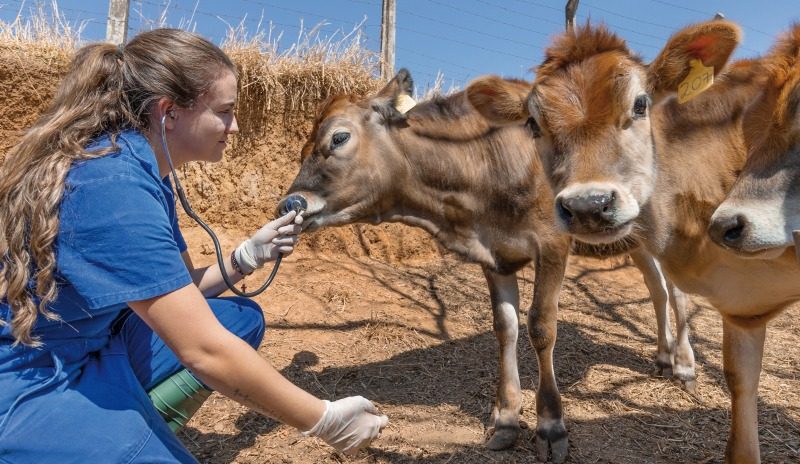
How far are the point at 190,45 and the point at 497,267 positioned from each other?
2.38m

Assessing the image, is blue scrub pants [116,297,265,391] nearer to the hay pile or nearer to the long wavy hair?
the long wavy hair

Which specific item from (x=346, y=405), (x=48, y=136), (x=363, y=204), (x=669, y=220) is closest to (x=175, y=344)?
(x=346, y=405)

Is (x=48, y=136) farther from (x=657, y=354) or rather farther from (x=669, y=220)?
(x=657, y=354)

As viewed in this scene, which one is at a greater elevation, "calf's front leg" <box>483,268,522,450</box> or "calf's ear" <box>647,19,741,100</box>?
"calf's ear" <box>647,19,741,100</box>

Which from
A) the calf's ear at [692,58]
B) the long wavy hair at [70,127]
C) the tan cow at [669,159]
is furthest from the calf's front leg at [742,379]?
the long wavy hair at [70,127]

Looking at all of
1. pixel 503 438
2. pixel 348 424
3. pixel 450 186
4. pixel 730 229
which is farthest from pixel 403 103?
pixel 348 424

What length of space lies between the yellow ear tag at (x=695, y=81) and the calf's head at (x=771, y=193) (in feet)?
0.87

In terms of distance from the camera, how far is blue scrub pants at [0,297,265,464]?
5.76ft

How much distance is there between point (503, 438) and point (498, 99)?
1867 mm

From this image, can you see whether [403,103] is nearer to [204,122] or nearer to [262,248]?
[262,248]

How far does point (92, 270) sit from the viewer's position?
172cm

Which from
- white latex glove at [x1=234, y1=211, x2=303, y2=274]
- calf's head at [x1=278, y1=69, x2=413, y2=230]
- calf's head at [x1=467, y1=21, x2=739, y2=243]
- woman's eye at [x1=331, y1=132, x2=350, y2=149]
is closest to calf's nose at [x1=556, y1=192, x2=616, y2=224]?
calf's head at [x1=467, y1=21, x2=739, y2=243]

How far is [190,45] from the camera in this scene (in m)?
2.12

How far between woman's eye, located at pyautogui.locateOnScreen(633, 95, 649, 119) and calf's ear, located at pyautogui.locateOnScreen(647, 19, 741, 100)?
0.08 m
